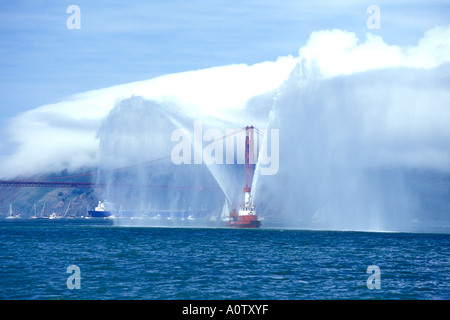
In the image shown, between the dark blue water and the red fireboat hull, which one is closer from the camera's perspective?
the dark blue water

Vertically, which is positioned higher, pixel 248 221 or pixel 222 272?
pixel 248 221

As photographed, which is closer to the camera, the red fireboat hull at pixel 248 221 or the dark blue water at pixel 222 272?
the dark blue water at pixel 222 272

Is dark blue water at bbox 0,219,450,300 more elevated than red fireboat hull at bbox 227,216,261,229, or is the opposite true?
red fireboat hull at bbox 227,216,261,229

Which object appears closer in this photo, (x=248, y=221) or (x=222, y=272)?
(x=222, y=272)

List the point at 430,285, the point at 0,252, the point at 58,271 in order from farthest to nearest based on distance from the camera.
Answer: the point at 0,252 → the point at 58,271 → the point at 430,285

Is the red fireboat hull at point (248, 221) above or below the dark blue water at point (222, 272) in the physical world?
above
